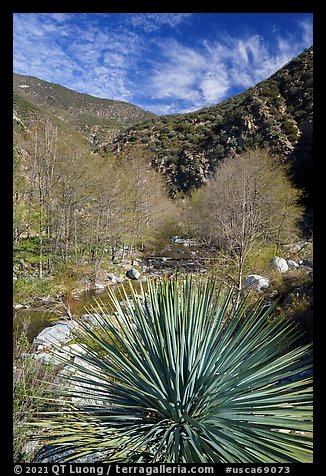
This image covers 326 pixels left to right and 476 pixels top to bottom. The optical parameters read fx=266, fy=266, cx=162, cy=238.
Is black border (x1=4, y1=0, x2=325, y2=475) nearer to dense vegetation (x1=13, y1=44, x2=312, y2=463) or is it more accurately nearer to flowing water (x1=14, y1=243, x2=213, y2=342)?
dense vegetation (x1=13, y1=44, x2=312, y2=463)

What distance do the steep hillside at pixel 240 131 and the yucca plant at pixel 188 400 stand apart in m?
12.0

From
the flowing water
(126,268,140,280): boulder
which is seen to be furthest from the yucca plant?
(126,268,140,280): boulder

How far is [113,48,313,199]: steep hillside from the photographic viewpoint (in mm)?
22531

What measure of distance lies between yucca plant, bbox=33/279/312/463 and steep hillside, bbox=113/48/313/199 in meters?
12.0

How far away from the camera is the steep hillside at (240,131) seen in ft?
73.9

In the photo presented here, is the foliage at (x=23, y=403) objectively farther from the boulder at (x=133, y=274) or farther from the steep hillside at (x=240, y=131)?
the steep hillside at (x=240, y=131)
